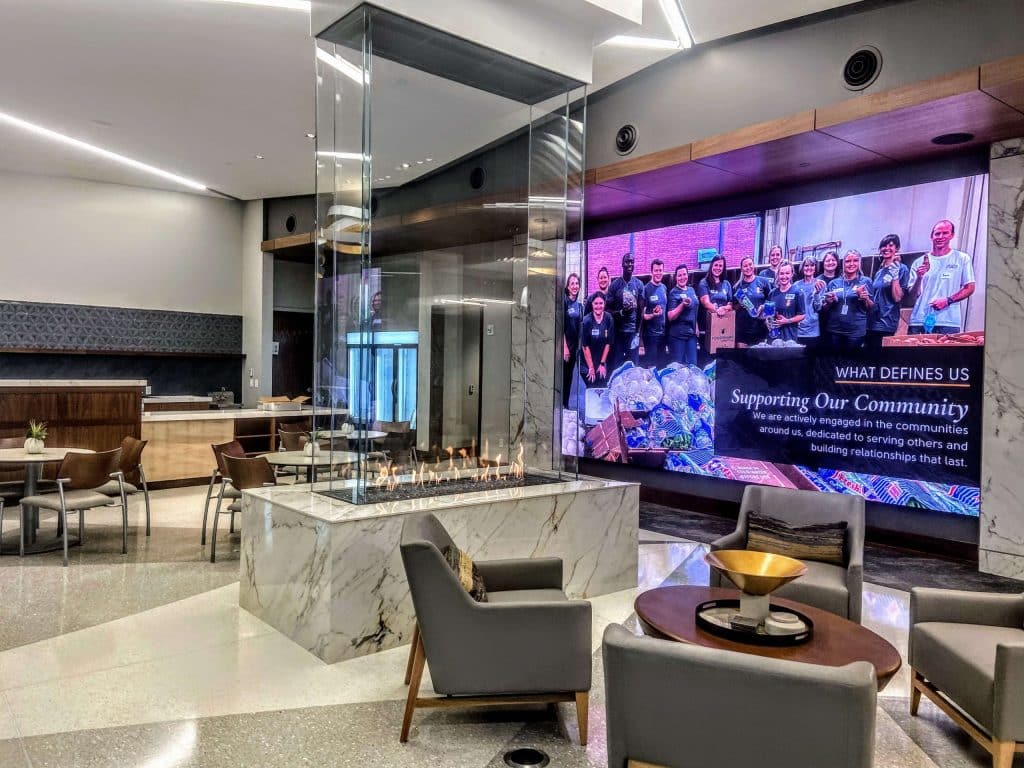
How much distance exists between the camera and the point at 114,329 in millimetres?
10781

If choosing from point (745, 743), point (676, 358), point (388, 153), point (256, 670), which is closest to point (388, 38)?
point (388, 153)

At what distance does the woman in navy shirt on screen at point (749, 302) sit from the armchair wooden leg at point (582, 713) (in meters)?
4.98

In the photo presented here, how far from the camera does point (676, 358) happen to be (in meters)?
→ 7.89

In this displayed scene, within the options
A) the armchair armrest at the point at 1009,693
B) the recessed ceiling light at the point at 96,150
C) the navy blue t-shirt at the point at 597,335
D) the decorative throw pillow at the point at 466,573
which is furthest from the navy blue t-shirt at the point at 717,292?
the recessed ceiling light at the point at 96,150

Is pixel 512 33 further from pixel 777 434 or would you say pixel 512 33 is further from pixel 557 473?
pixel 777 434

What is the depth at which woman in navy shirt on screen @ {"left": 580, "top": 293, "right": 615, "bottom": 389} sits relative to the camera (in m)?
8.62

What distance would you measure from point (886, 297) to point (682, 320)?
2.12 meters

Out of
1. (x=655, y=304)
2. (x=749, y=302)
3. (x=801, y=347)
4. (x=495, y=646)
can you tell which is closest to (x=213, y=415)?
(x=655, y=304)

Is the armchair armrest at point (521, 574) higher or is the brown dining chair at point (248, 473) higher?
the brown dining chair at point (248, 473)

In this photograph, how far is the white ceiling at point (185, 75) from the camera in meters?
5.37

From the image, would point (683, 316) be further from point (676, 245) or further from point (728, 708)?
point (728, 708)

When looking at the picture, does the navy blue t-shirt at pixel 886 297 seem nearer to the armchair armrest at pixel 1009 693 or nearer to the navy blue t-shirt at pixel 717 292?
the navy blue t-shirt at pixel 717 292

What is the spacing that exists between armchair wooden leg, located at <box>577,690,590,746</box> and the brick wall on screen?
5348 millimetres

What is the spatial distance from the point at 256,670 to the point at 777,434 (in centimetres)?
523
